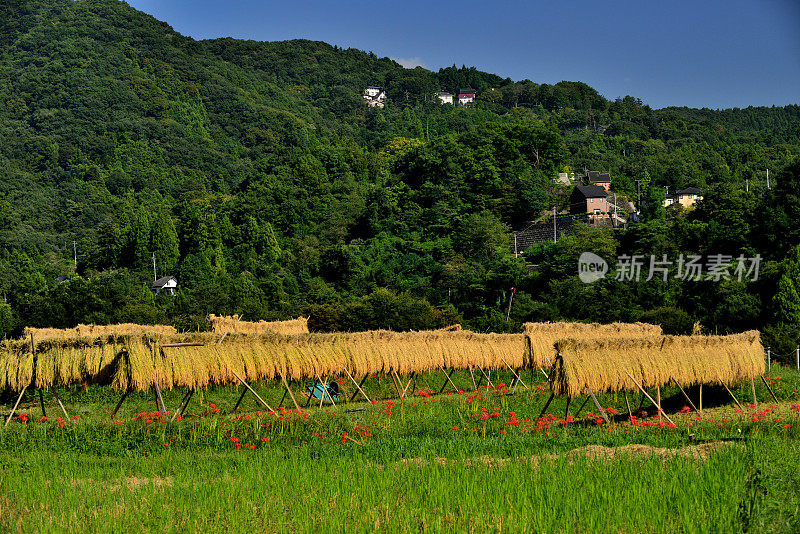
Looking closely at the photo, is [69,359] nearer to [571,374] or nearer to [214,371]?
[214,371]

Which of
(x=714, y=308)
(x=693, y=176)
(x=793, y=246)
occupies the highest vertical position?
(x=693, y=176)

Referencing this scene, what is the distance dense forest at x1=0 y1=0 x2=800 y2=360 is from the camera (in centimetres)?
4644

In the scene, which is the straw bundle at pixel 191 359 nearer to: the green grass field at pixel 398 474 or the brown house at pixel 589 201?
the green grass field at pixel 398 474

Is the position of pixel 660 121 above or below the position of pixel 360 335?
above

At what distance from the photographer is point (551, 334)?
22391mm

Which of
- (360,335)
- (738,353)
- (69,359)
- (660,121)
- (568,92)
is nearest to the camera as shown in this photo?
(69,359)

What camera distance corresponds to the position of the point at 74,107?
424 feet

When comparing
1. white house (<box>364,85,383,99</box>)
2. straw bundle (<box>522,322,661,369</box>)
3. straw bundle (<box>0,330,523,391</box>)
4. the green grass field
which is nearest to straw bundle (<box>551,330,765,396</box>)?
the green grass field

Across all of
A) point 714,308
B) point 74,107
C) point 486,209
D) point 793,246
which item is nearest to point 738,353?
point 714,308

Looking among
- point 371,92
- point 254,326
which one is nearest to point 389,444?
point 254,326

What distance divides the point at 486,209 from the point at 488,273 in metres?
15.5

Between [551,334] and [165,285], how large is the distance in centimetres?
5234

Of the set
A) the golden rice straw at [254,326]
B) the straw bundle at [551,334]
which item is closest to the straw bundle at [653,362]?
the straw bundle at [551,334]

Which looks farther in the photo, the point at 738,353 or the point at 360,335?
the point at 360,335
